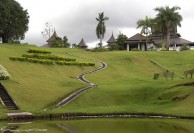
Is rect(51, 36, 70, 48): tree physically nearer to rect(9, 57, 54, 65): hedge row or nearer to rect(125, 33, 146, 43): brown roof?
rect(125, 33, 146, 43): brown roof

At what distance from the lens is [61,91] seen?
5431 cm

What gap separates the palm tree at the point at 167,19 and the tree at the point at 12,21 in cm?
4109

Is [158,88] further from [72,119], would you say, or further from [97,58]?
[97,58]

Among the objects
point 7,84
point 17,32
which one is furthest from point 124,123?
point 17,32

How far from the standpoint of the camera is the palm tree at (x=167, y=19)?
119m

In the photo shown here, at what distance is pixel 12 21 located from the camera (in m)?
108

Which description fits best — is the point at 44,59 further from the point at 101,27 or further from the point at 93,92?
the point at 101,27


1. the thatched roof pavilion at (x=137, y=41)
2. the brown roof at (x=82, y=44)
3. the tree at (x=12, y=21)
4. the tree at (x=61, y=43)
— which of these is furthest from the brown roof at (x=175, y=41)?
the tree at (x=12, y=21)

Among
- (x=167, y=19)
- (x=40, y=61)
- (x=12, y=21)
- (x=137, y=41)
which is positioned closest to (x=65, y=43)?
(x=137, y=41)

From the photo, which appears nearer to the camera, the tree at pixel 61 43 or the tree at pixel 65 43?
the tree at pixel 61 43

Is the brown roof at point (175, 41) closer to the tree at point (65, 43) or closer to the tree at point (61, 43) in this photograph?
the tree at point (65, 43)

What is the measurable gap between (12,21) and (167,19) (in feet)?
154

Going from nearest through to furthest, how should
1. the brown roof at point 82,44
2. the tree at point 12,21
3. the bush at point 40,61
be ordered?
1. the bush at point 40,61
2. the tree at point 12,21
3. the brown roof at point 82,44

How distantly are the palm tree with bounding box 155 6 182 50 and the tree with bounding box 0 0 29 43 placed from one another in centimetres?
4109
